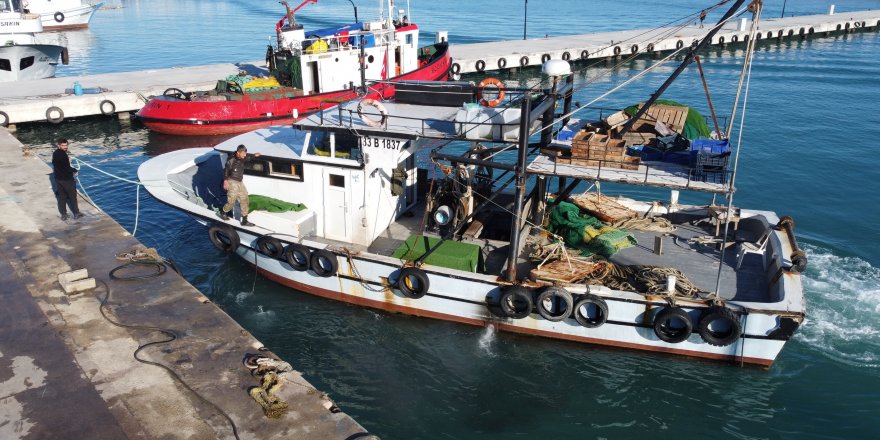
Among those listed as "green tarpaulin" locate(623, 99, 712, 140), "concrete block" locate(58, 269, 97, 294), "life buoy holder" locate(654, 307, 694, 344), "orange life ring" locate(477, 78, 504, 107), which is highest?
"orange life ring" locate(477, 78, 504, 107)

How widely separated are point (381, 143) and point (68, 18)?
266 feet

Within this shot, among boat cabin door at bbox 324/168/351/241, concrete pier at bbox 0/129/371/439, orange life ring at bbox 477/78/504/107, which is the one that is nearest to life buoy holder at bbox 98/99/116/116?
concrete pier at bbox 0/129/371/439

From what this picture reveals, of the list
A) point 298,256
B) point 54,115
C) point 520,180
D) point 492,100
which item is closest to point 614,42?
point 54,115

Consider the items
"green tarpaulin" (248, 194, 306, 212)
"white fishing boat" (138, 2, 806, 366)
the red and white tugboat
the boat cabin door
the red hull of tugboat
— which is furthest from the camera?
the red hull of tugboat

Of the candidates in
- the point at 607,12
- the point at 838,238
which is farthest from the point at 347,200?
the point at 607,12

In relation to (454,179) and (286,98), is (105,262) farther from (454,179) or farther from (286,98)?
(286,98)

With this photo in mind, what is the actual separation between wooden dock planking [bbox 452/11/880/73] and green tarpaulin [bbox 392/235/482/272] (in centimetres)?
2751

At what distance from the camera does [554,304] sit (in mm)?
14070

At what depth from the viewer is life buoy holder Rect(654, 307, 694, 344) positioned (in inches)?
524

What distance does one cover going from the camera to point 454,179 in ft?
51.1

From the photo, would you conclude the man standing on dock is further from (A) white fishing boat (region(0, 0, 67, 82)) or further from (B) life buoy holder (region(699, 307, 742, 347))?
(A) white fishing boat (region(0, 0, 67, 82))

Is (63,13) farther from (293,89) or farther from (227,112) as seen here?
(293,89)

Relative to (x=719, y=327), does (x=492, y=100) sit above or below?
above

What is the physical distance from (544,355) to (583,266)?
2.23 metres
